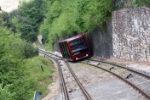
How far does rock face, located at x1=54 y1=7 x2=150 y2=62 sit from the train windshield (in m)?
2.49

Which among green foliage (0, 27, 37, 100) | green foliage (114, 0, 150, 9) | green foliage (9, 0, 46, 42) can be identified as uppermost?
green foliage (9, 0, 46, 42)

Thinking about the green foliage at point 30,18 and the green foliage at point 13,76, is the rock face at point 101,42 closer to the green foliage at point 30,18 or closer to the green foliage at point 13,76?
the green foliage at point 13,76

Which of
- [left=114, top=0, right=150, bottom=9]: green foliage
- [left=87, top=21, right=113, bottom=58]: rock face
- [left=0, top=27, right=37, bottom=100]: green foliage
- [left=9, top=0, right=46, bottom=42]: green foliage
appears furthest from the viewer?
[left=9, top=0, right=46, bottom=42]: green foliage

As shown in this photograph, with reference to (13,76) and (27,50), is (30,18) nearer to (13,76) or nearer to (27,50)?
(27,50)

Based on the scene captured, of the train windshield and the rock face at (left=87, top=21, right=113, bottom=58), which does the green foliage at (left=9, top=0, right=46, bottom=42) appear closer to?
the rock face at (left=87, top=21, right=113, bottom=58)

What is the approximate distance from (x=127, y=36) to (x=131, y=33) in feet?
3.41

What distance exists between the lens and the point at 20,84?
1741cm

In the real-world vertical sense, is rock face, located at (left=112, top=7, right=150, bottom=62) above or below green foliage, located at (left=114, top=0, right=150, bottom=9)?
below

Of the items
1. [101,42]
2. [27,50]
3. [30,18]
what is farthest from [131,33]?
[30,18]

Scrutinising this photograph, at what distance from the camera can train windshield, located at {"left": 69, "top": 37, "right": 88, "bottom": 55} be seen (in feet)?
118

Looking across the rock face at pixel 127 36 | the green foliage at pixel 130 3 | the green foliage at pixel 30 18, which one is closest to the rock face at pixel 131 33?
the rock face at pixel 127 36

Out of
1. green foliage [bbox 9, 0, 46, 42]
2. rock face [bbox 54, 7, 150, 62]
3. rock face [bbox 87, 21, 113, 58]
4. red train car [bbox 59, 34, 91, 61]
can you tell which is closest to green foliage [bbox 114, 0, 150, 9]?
rock face [bbox 54, 7, 150, 62]

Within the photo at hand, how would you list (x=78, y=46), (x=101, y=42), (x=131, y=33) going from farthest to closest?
(x=78, y=46) → (x=101, y=42) → (x=131, y=33)

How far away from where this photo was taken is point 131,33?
23.6m
